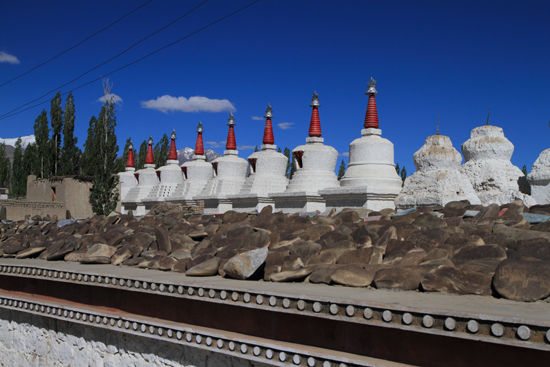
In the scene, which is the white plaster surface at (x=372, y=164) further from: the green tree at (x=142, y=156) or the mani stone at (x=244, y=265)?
the green tree at (x=142, y=156)

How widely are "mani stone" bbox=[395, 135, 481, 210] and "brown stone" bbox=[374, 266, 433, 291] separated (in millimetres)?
5910

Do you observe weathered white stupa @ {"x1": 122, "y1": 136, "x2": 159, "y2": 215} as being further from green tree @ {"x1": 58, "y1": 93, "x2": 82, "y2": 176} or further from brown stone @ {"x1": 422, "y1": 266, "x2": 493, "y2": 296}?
brown stone @ {"x1": 422, "y1": 266, "x2": 493, "y2": 296}

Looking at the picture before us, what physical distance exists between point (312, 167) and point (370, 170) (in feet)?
7.74

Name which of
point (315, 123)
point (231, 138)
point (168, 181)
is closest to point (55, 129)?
point (168, 181)

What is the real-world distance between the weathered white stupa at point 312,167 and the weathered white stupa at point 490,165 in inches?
164

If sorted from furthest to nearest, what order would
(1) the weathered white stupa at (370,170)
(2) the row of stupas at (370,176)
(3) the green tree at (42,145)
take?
(3) the green tree at (42,145), (1) the weathered white stupa at (370,170), (2) the row of stupas at (370,176)

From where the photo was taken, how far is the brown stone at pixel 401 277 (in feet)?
8.50

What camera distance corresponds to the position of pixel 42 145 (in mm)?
28000

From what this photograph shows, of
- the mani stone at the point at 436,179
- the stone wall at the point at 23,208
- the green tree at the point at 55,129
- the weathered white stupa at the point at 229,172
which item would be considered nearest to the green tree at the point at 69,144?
the green tree at the point at 55,129

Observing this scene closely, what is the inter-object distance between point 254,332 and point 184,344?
0.47m

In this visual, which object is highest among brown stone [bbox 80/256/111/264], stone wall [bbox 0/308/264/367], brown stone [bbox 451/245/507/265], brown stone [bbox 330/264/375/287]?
brown stone [bbox 451/245/507/265]

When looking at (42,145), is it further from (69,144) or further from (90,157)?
(90,157)

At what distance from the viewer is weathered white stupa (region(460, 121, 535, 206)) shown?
909 centimetres

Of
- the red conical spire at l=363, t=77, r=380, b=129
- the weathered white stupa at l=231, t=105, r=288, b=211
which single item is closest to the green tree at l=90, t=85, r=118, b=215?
the weathered white stupa at l=231, t=105, r=288, b=211
